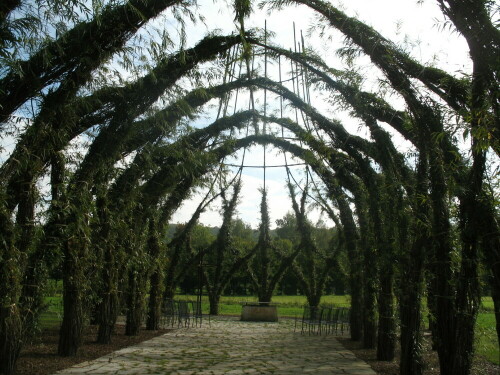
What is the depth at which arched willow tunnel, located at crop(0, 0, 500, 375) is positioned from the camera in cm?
382

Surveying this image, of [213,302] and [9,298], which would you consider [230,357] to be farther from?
[213,302]

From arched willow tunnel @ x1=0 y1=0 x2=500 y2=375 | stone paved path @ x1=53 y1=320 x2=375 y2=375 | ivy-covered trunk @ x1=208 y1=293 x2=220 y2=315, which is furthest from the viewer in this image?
ivy-covered trunk @ x1=208 y1=293 x2=220 y2=315

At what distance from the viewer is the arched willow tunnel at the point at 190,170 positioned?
12.5ft

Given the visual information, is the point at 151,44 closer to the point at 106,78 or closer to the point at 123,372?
the point at 106,78

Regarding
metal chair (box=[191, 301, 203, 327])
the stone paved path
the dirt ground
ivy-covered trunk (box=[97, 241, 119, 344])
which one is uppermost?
ivy-covered trunk (box=[97, 241, 119, 344])

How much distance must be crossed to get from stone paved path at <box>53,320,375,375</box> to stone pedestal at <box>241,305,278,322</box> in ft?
13.9

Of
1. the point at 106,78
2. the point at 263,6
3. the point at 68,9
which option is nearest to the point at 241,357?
the point at 106,78

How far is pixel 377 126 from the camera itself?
6.74 meters

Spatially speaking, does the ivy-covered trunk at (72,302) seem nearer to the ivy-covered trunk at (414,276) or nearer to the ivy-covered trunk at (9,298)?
the ivy-covered trunk at (9,298)

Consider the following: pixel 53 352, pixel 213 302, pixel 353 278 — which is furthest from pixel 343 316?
pixel 53 352

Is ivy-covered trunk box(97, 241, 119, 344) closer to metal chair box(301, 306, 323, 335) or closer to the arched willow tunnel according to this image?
the arched willow tunnel

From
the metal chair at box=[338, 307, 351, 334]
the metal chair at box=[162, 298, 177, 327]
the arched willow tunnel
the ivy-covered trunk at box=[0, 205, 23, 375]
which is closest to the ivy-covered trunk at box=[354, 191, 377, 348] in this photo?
the arched willow tunnel

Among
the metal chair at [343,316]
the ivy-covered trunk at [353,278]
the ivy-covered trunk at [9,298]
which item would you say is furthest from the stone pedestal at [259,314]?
the ivy-covered trunk at [9,298]

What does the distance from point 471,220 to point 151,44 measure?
11.4 ft
